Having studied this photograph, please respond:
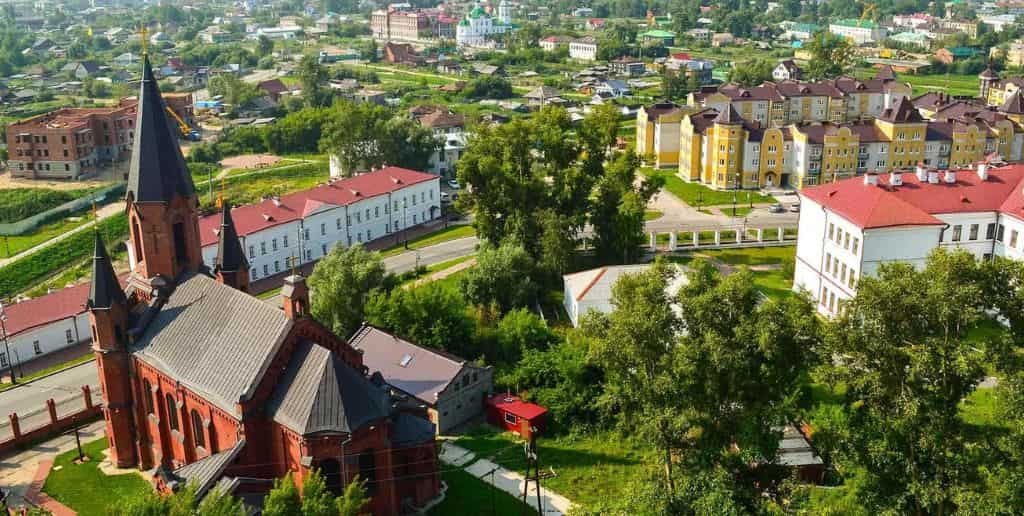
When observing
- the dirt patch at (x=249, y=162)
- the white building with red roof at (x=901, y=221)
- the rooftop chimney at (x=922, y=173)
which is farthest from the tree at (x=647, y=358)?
the dirt patch at (x=249, y=162)

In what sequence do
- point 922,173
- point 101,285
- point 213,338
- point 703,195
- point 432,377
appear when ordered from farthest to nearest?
point 703,195
point 922,173
point 432,377
point 101,285
point 213,338

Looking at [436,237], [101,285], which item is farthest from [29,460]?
[436,237]

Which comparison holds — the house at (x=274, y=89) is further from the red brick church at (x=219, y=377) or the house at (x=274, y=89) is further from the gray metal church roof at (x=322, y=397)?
the gray metal church roof at (x=322, y=397)

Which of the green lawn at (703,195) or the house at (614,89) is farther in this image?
the house at (614,89)

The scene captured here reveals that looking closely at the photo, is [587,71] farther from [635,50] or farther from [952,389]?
[952,389]

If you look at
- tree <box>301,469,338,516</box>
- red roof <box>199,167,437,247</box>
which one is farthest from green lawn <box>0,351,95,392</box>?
tree <box>301,469,338,516</box>

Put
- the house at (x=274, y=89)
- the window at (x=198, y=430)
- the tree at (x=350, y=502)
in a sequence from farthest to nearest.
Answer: the house at (x=274, y=89) < the window at (x=198, y=430) < the tree at (x=350, y=502)

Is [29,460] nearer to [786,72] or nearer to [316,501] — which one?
[316,501]

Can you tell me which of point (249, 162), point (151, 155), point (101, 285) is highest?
point (151, 155)
